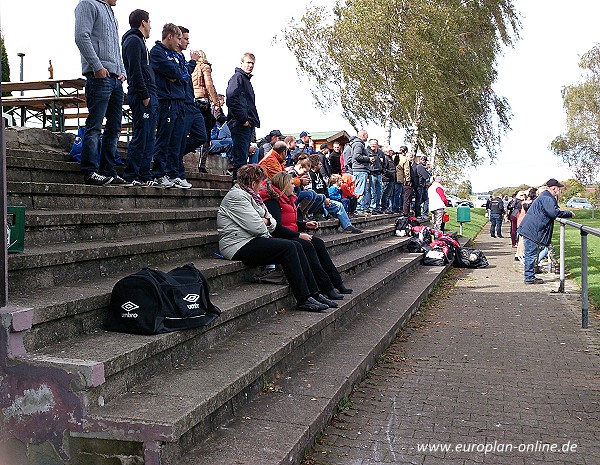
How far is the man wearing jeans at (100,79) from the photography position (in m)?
6.14

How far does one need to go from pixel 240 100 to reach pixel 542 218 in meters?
6.24

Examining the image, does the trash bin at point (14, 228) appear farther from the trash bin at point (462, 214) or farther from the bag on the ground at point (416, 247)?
the trash bin at point (462, 214)

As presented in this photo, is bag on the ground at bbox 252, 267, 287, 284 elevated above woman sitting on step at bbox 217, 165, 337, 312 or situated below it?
below

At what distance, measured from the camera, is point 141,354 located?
145 inches

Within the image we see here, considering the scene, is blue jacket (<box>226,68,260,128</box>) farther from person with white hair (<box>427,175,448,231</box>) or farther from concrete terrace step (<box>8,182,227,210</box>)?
person with white hair (<box>427,175,448,231</box>)

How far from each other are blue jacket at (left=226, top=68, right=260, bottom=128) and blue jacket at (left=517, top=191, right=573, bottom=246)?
5.71m

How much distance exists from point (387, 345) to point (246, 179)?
2308 mm

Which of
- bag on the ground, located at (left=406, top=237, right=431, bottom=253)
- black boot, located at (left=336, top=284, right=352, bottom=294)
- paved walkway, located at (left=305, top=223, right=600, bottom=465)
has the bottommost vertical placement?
paved walkway, located at (left=305, top=223, right=600, bottom=465)

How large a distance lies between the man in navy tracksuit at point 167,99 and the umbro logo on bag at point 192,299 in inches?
138

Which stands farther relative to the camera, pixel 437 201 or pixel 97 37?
pixel 437 201

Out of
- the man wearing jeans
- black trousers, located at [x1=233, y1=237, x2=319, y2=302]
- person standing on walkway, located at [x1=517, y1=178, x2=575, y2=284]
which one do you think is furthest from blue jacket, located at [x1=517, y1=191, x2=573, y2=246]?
the man wearing jeans

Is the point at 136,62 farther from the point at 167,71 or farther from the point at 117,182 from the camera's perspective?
the point at 117,182

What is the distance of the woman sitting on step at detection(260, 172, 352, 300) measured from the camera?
7.02 m

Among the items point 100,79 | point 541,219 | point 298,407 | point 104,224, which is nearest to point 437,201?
point 541,219
